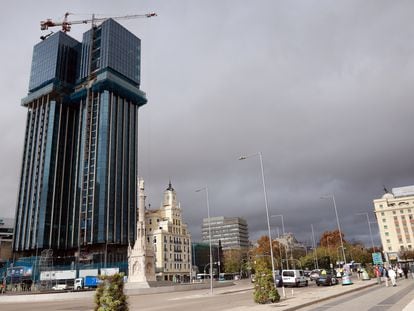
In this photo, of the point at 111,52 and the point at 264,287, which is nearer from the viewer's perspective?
the point at 264,287

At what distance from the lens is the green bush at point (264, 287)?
2242 centimetres

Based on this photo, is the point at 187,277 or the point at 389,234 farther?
the point at 389,234

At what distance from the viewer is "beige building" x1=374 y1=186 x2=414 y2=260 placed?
130 meters

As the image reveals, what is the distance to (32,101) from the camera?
134m

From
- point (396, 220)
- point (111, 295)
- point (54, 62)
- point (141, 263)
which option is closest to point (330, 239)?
point (396, 220)

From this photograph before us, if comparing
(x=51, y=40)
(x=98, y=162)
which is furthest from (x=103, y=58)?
(x=98, y=162)

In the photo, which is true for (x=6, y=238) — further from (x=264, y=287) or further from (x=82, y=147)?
(x=264, y=287)

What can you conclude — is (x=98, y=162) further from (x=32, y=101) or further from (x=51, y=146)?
(x=32, y=101)

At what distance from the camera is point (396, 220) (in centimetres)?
13412

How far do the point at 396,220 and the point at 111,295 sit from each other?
14324cm

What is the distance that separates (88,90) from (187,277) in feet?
Result: 238

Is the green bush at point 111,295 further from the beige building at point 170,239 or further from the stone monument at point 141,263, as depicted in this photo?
the beige building at point 170,239

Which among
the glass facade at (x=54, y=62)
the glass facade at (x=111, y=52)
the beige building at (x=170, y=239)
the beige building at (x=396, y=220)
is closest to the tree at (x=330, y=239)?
the beige building at (x=396, y=220)

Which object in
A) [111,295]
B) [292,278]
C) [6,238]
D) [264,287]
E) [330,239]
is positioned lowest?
[292,278]
